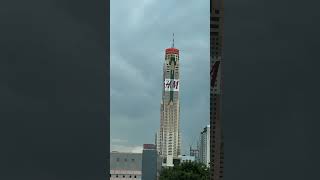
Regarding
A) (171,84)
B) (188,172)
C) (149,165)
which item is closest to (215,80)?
(188,172)

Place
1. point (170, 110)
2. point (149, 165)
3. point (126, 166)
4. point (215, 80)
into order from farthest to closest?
point (170, 110) < point (126, 166) < point (149, 165) < point (215, 80)

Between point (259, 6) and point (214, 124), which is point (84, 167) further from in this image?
point (214, 124)

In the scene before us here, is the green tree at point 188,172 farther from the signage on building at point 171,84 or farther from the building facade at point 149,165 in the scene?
the signage on building at point 171,84

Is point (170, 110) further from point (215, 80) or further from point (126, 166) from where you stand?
point (215, 80)

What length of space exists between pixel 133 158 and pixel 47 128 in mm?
61207

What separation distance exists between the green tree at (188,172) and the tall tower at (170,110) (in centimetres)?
6960

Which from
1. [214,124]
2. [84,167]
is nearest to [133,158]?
[214,124]

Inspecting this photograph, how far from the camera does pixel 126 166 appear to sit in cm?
6519

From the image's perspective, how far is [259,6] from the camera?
437cm

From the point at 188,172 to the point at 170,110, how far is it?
3315 inches

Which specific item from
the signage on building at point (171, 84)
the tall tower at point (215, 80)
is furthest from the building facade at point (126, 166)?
the tall tower at point (215, 80)

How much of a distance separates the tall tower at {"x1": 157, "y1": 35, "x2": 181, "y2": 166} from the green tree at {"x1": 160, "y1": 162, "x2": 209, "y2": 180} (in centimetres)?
6960

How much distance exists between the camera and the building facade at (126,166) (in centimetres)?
6300

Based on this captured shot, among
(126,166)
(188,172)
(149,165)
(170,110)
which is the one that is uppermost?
(170,110)
